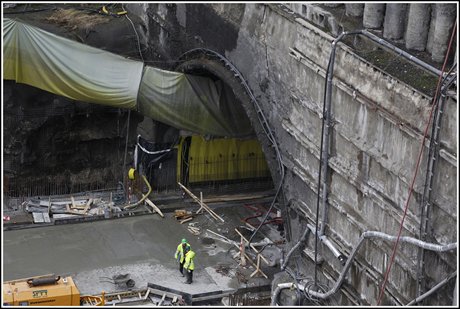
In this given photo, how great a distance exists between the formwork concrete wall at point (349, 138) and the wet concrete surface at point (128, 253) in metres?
2.69

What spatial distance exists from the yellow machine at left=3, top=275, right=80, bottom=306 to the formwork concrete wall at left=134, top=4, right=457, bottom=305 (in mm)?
6026

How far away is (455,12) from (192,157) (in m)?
14.0

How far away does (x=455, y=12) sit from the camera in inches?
967

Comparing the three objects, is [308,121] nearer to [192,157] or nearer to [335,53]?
[335,53]

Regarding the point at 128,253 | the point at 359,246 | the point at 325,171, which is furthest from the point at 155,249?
the point at 359,246

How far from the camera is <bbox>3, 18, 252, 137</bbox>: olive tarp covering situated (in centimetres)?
Result: 3391

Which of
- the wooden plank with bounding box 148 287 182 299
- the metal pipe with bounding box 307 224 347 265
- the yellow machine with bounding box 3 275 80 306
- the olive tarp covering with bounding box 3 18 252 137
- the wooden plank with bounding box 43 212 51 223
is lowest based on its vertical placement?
the wooden plank with bounding box 148 287 182 299

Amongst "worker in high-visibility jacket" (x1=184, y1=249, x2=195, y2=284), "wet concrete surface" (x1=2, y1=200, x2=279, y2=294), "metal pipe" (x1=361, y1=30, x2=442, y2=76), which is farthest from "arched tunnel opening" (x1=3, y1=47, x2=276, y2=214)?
"metal pipe" (x1=361, y1=30, x2=442, y2=76)

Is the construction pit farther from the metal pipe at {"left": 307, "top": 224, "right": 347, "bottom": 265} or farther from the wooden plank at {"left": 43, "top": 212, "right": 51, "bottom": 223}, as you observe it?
the metal pipe at {"left": 307, "top": 224, "right": 347, "bottom": 265}

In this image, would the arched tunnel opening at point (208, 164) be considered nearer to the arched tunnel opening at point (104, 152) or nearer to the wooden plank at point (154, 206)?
the arched tunnel opening at point (104, 152)

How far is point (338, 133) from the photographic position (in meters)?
28.0

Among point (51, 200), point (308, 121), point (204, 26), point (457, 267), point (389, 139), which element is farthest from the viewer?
point (51, 200)

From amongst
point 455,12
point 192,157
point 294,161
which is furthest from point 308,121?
point 192,157

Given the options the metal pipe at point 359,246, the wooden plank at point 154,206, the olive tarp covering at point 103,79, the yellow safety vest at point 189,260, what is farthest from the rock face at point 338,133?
the wooden plank at point 154,206
